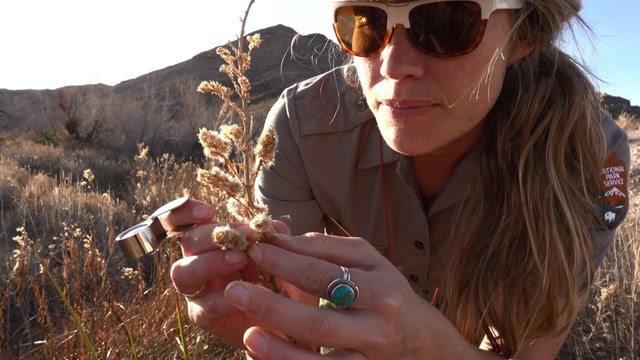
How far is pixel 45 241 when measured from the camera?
4766 mm

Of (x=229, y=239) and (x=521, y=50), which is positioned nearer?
(x=229, y=239)

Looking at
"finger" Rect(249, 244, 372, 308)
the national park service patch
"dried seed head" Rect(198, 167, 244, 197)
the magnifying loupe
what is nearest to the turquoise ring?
"finger" Rect(249, 244, 372, 308)

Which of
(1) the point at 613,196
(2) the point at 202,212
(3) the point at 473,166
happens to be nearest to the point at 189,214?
(2) the point at 202,212

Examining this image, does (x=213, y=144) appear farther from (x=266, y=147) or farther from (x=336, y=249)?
(x=336, y=249)

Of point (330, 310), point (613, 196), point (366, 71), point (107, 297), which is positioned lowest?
point (107, 297)

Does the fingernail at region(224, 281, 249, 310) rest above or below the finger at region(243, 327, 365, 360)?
above

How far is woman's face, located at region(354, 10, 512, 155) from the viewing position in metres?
1.70

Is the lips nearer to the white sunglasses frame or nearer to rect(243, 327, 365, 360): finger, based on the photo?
the white sunglasses frame

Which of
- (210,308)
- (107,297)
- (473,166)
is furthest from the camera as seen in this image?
(107,297)

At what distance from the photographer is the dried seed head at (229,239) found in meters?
1.03

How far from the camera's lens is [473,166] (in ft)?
6.75

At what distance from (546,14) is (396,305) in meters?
1.19

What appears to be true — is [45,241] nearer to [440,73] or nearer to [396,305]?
[440,73]

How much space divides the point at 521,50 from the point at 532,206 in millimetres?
523
